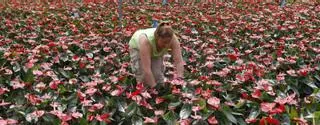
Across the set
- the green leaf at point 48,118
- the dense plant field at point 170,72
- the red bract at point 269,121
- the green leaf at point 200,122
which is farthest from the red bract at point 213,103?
the green leaf at point 48,118

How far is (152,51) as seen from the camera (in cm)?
414

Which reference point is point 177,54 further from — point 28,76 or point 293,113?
point 28,76

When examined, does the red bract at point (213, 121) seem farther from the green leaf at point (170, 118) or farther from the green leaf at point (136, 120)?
the green leaf at point (136, 120)

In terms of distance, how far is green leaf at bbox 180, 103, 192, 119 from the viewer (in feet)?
11.7

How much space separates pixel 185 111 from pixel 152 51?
30.9 inches

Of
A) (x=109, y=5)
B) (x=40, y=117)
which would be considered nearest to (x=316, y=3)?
(x=109, y=5)

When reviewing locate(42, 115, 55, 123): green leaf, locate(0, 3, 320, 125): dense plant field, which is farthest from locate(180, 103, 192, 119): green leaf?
locate(42, 115, 55, 123): green leaf

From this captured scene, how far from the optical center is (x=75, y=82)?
4.44 m

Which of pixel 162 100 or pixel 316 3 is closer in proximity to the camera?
pixel 162 100

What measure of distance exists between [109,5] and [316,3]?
5.74 m

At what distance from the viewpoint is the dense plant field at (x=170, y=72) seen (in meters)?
3.58

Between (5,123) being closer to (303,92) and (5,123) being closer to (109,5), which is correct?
(303,92)

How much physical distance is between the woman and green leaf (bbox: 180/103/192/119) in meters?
0.51

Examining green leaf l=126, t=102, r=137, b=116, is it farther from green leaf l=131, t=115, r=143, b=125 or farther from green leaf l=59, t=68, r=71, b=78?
green leaf l=59, t=68, r=71, b=78
